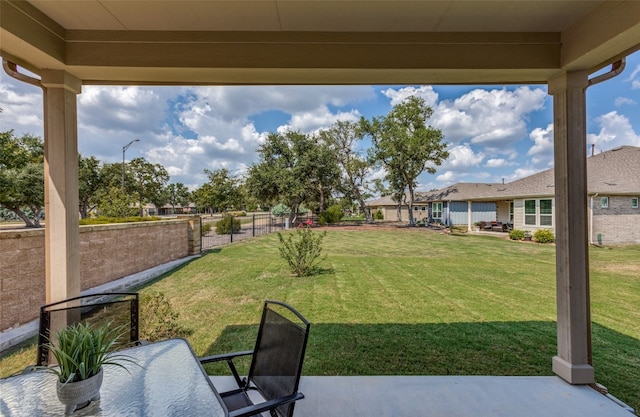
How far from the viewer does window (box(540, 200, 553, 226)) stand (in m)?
13.8

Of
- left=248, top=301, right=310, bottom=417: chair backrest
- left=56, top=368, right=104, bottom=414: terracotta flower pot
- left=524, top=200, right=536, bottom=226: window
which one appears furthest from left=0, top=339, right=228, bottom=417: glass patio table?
left=524, top=200, right=536, bottom=226: window

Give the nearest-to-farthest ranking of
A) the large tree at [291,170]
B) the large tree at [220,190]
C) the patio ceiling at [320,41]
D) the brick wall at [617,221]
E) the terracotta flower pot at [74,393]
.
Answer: the terracotta flower pot at [74,393] < the patio ceiling at [320,41] < the brick wall at [617,221] < the large tree at [291,170] < the large tree at [220,190]

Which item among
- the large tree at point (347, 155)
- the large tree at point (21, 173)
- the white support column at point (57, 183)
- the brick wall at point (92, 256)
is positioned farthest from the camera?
the large tree at point (347, 155)

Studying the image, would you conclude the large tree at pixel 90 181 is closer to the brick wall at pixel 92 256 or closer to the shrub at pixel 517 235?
the brick wall at pixel 92 256

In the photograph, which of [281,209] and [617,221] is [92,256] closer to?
[281,209]

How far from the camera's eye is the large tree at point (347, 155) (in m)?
26.8

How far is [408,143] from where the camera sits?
20781 millimetres

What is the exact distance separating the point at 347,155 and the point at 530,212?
1590cm

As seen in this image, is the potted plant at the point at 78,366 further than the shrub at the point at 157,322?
No

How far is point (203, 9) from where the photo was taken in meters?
2.10

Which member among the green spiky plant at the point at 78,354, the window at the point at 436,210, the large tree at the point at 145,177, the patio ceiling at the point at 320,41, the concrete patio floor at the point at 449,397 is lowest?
the concrete patio floor at the point at 449,397

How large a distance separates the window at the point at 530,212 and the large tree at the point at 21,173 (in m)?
21.2

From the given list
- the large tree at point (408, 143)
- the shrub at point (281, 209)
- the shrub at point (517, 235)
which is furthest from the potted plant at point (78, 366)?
the large tree at point (408, 143)

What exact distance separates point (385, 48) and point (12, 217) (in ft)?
87.8
